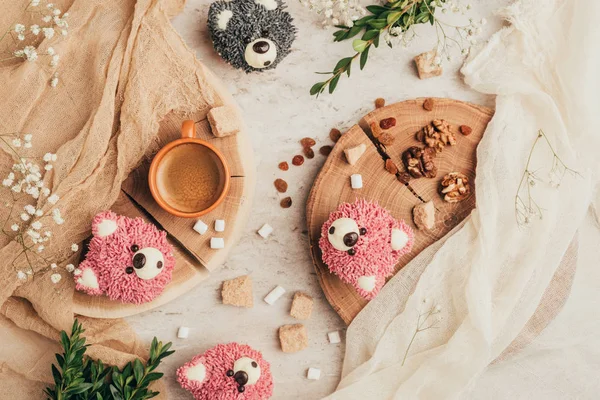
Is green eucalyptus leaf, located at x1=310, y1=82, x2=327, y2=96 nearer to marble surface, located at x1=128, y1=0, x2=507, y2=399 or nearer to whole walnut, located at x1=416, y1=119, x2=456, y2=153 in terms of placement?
marble surface, located at x1=128, y1=0, x2=507, y2=399

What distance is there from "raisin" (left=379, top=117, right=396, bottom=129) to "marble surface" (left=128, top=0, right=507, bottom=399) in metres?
0.12

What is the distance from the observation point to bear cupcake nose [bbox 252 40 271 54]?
1.74 m

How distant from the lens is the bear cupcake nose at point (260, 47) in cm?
174

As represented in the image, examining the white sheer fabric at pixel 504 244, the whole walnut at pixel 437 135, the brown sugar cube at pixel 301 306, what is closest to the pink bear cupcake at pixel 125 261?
the brown sugar cube at pixel 301 306

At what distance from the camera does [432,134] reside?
6.21ft

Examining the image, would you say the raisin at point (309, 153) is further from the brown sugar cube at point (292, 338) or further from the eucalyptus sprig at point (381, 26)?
the brown sugar cube at point (292, 338)

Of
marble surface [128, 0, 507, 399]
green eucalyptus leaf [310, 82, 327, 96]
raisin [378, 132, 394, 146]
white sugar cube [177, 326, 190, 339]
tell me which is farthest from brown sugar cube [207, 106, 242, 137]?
white sugar cube [177, 326, 190, 339]

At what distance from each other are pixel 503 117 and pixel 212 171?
41.1 inches

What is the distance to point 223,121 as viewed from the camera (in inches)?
71.2

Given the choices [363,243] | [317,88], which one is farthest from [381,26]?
[363,243]

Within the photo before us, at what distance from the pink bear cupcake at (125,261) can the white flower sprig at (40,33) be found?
542 mm

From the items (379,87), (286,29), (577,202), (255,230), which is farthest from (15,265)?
(577,202)

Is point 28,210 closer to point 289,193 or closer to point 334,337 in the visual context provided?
point 289,193

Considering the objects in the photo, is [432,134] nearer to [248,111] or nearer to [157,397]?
[248,111]
